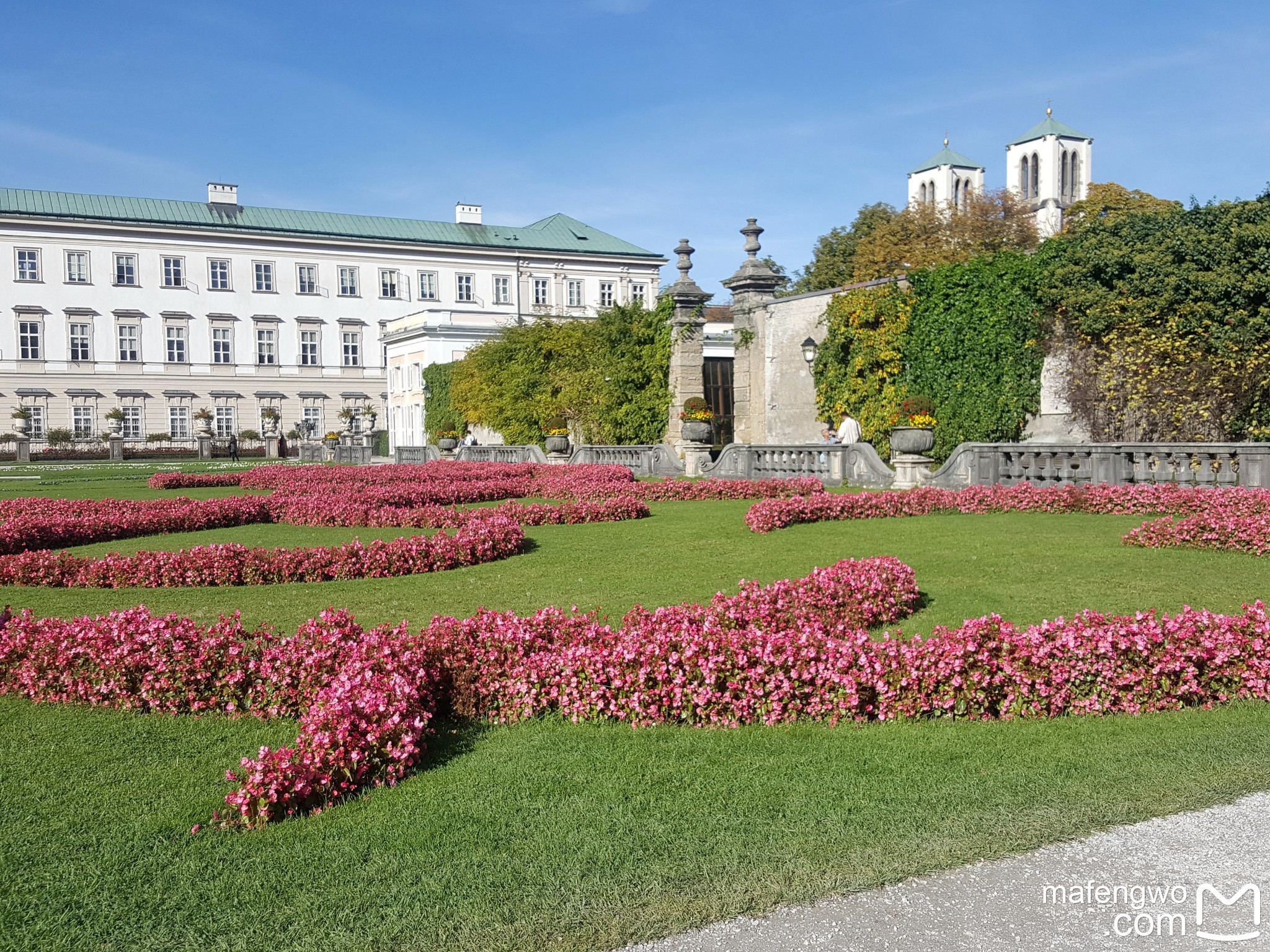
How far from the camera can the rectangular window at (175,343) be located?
57156 millimetres

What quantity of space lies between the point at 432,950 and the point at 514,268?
214 ft

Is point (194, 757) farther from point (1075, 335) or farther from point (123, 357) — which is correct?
point (123, 357)

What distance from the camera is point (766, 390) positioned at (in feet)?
77.9

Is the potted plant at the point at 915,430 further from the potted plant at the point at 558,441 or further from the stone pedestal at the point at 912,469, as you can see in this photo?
the potted plant at the point at 558,441

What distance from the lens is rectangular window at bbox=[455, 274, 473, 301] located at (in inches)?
2544

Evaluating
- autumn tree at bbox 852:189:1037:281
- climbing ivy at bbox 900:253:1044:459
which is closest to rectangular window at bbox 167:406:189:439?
autumn tree at bbox 852:189:1037:281

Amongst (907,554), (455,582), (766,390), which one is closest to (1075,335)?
(766,390)

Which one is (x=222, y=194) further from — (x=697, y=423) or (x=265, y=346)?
(x=697, y=423)

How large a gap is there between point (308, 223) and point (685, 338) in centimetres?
4443

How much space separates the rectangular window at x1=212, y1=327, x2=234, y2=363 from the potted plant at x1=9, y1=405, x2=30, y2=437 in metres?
10.0

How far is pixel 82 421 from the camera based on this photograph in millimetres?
54531

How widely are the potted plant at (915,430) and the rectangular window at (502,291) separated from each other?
51913mm

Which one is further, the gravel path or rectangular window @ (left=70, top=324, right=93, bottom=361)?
rectangular window @ (left=70, top=324, right=93, bottom=361)

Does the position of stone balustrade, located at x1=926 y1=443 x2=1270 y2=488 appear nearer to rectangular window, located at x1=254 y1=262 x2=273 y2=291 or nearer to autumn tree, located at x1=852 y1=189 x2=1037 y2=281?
autumn tree, located at x1=852 y1=189 x2=1037 y2=281
